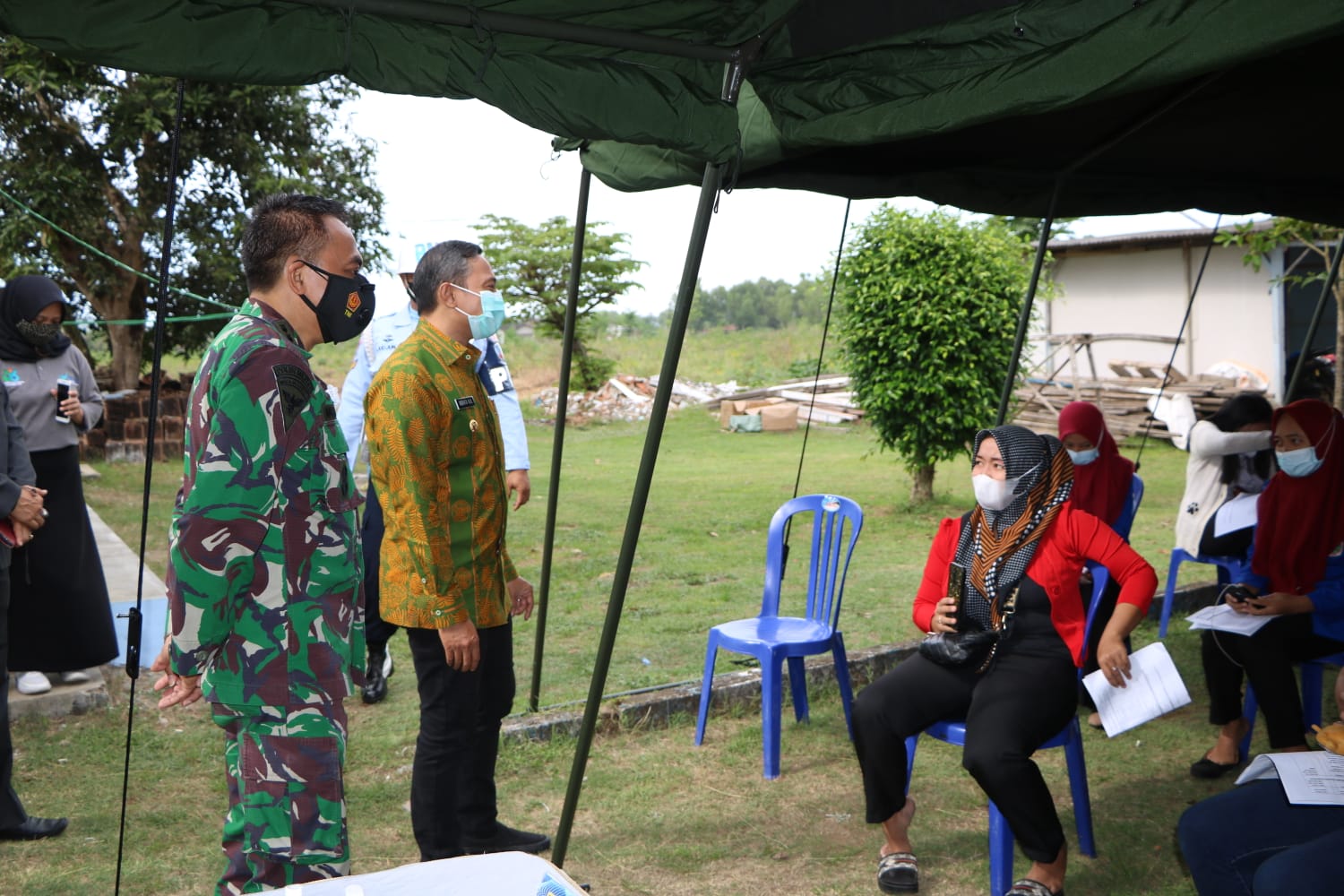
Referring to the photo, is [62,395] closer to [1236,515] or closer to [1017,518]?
[1017,518]

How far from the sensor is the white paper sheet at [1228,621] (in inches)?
162

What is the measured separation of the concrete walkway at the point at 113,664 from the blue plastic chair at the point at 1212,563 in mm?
4372

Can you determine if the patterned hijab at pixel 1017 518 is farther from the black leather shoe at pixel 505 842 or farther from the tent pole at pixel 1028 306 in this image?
the black leather shoe at pixel 505 842

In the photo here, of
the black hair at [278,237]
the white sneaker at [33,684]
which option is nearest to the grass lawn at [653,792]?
the white sneaker at [33,684]

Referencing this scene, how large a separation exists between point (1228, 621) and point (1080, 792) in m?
1.04

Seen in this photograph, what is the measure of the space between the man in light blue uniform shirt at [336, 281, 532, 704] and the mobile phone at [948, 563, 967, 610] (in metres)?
1.56

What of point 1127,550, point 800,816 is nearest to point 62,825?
point 800,816

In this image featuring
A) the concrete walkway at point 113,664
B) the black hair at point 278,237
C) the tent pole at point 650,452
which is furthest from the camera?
the concrete walkway at point 113,664

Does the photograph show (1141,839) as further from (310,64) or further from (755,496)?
(755,496)

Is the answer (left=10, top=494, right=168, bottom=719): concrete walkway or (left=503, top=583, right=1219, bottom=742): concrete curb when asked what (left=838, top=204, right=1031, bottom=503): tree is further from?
(left=10, top=494, right=168, bottom=719): concrete walkway

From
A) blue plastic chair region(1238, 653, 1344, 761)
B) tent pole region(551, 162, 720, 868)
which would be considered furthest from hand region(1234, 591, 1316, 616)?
tent pole region(551, 162, 720, 868)

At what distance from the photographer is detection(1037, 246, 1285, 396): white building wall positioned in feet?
55.0

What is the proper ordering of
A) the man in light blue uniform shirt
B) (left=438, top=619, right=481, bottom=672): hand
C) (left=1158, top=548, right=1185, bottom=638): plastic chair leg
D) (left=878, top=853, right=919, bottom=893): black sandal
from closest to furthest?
(left=438, top=619, right=481, bottom=672): hand, (left=878, top=853, right=919, bottom=893): black sandal, the man in light blue uniform shirt, (left=1158, top=548, right=1185, bottom=638): plastic chair leg

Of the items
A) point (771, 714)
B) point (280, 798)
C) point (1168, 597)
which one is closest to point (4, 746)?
point (280, 798)
